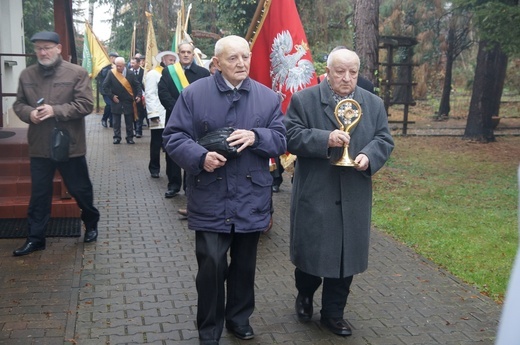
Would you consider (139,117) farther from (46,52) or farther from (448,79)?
(448,79)

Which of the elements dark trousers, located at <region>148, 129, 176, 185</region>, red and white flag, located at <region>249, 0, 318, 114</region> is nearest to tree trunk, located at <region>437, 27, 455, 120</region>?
dark trousers, located at <region>148, 129, 176, 185</region>

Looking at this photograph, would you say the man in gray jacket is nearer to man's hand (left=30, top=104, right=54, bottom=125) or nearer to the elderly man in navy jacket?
the elderly man in navy jacket

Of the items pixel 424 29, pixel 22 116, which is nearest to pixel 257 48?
pixel 22 116

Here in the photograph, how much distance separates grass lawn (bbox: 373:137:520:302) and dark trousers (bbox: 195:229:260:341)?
2411 millimetres

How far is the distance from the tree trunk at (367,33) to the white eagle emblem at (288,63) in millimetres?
5711

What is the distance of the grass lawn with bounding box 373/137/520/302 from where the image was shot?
7.22 meters

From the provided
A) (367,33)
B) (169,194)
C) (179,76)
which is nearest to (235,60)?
(179,76)

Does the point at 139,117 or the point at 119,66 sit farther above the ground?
the point at 119,66

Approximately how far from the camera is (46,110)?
22.0 ft

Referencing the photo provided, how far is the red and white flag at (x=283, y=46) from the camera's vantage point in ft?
24.7

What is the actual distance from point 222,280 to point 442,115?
24.3m

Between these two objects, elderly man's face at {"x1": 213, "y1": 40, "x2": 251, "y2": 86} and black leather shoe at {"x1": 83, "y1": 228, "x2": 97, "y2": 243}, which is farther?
black leather shoe at {"x1": 83, "y1": 228, "x2": 97, "y2": 243}

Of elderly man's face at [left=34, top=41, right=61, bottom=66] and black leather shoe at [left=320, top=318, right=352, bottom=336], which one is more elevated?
elderly man's face at [left=34, top=41, right=61, bottom=66]

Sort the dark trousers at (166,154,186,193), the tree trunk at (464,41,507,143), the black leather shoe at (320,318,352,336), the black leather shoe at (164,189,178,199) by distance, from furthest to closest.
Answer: the tree trunk at (464,41,507,143)
the dark trousers at (166,154,186,193)
the black leather shoe at (164,189,178,199)
the black leather shoe at (320,318,352,336)
